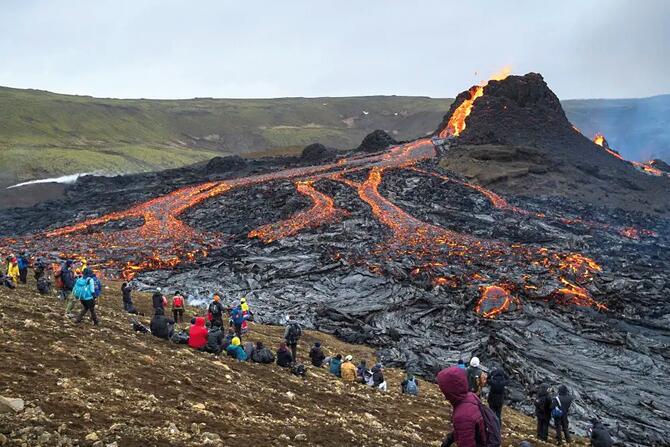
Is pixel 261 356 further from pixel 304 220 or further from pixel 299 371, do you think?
pixel 304 220

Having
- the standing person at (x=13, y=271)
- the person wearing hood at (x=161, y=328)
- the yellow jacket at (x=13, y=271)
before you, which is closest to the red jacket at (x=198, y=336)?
the person wearing hood at (x=161, y=328)

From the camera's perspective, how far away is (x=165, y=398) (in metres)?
12.4

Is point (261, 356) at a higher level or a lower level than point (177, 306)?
higher

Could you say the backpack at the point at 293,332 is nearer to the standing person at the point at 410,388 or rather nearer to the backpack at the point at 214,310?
the backpack at the point at 214,310

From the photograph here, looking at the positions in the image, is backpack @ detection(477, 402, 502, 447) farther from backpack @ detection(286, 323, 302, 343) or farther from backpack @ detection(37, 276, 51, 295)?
backpack @ detection(37, 276, 51, 295)

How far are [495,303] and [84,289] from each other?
77.7ft

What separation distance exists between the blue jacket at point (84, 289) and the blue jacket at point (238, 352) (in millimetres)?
4875

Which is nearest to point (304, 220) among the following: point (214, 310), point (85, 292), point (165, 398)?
point (214, 310)

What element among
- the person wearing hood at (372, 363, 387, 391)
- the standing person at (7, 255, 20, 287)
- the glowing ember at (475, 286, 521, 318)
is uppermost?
the standing person at (7, 255, 20, 287)

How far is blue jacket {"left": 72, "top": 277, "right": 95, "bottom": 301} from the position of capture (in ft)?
59.2

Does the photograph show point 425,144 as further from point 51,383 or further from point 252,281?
point 51,383

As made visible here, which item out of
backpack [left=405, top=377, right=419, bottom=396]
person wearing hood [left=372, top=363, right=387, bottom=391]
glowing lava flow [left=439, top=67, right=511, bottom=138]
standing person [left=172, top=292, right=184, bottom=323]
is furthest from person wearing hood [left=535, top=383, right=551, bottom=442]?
glowing lava flow [left=439, top=67, right=511, bottom=138]

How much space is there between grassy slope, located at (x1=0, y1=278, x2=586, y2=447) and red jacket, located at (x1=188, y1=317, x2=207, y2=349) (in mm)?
381

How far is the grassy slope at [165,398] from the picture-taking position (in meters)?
10.1
